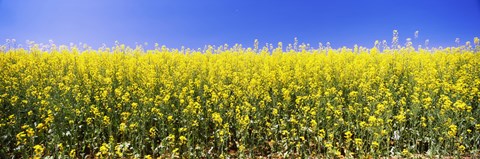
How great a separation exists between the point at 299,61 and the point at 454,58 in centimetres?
434

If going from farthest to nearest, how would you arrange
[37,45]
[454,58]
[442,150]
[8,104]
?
[37,45] < [454,58] < [8,104] < [442,150]

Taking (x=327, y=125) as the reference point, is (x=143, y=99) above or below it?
above

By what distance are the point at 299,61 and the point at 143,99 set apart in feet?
16.8

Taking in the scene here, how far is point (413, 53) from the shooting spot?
12.8 m

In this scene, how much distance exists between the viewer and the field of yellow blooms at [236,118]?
6.59 meters

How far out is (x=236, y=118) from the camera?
688 cm

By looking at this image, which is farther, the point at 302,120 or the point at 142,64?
the point at 142,64

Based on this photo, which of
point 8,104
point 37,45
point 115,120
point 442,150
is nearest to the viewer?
point 442,150

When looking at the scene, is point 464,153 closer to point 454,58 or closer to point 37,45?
point 454,58

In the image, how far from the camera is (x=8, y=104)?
25.8ft

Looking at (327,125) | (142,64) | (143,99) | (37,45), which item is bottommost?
(327,125)

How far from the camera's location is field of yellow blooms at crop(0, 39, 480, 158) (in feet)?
21.6

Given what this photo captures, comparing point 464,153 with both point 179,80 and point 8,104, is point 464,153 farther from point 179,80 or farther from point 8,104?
point 8,104

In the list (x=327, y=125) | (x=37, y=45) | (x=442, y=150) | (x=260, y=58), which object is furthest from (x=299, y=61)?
(x=37, y=45)
